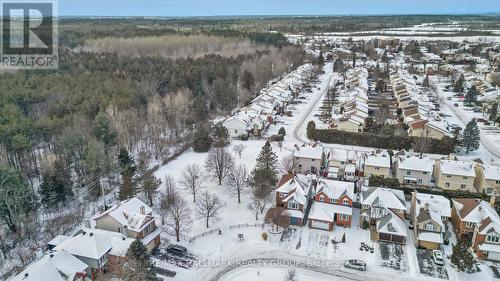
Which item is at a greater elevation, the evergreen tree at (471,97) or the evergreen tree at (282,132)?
the evergreen tree at (471,97)

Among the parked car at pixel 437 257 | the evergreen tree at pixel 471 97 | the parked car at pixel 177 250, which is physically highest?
the evergreen tree at pixel 471 97

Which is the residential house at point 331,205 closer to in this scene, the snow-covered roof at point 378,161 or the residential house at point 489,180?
the snow-covered roof at point 378,161

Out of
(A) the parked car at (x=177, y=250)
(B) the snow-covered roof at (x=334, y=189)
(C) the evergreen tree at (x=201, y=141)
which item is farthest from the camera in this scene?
(C) the evergreen tree at (x=201, y=141)

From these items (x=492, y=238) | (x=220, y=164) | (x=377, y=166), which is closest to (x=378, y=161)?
(x=377, y=166)

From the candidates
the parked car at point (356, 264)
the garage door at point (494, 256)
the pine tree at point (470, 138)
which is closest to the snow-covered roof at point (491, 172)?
the pine tree at point (470, 138)

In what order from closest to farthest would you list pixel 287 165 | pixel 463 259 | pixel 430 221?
1. pixel 463 259
2. pixel 430 221
3. pixel 287 165

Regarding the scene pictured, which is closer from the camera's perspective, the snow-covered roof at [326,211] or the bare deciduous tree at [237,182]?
the snow-covered roof at [326,211]

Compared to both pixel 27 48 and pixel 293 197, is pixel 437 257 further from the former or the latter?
pixel 27 48
